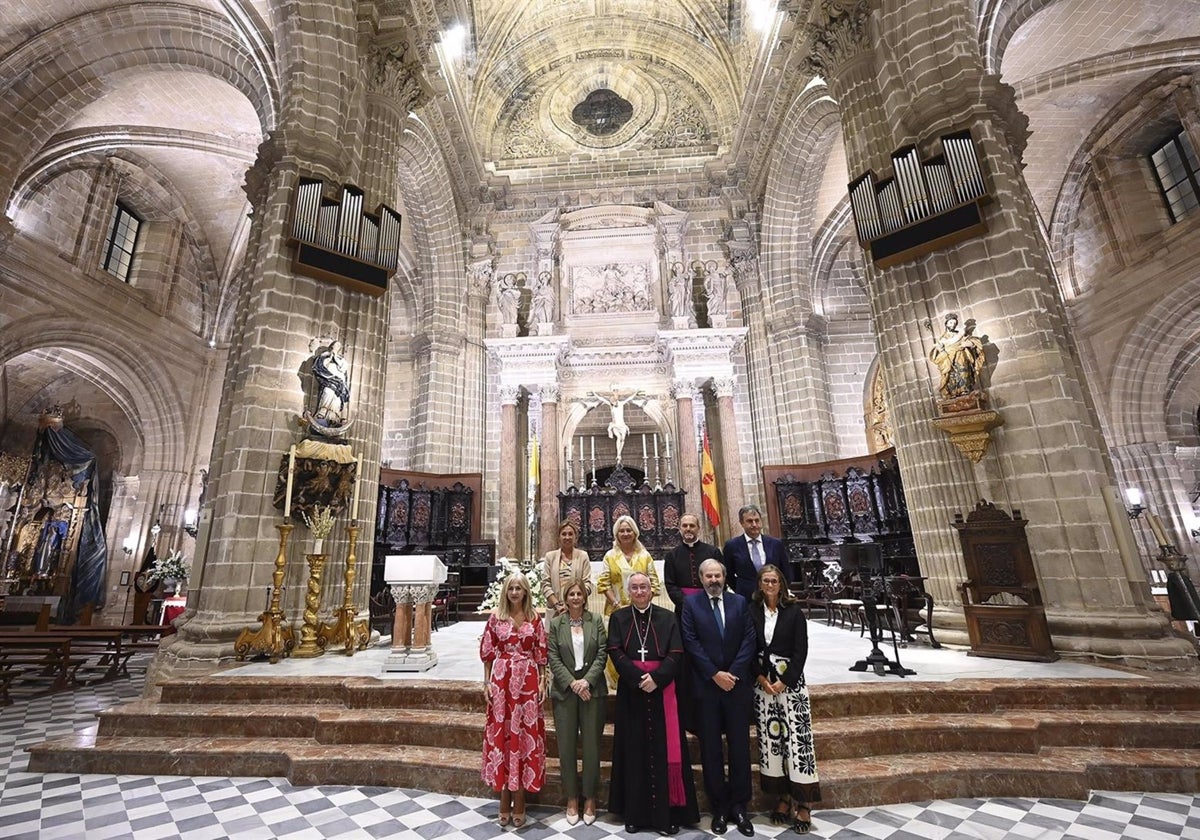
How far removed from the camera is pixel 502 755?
3291 millimetres

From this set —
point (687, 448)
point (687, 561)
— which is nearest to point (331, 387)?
point (687, 561)

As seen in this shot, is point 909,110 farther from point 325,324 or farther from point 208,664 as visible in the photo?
point 208,664

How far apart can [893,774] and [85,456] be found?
799 inches

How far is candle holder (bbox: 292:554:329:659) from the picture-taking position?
20.5 feet

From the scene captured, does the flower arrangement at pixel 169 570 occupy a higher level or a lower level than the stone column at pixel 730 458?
lower

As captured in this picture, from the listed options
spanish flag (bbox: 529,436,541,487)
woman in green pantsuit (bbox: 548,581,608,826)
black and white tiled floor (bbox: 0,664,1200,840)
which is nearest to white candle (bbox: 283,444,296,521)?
black and white tiled floor (bbox: 0,664,1200,840)

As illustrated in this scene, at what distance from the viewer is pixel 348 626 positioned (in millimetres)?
6578

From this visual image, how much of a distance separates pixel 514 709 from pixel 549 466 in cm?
1021

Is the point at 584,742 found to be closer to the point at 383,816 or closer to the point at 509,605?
the point at 509,605

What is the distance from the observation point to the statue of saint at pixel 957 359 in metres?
6.30

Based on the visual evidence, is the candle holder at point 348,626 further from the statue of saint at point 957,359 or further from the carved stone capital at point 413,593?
the statue of saint at point 957,359

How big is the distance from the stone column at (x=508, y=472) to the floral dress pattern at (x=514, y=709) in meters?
9.42

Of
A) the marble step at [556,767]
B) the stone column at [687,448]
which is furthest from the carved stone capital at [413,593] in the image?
the stone column at [687,448]

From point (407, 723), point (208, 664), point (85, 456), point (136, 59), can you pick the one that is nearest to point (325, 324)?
point (208, 664)
